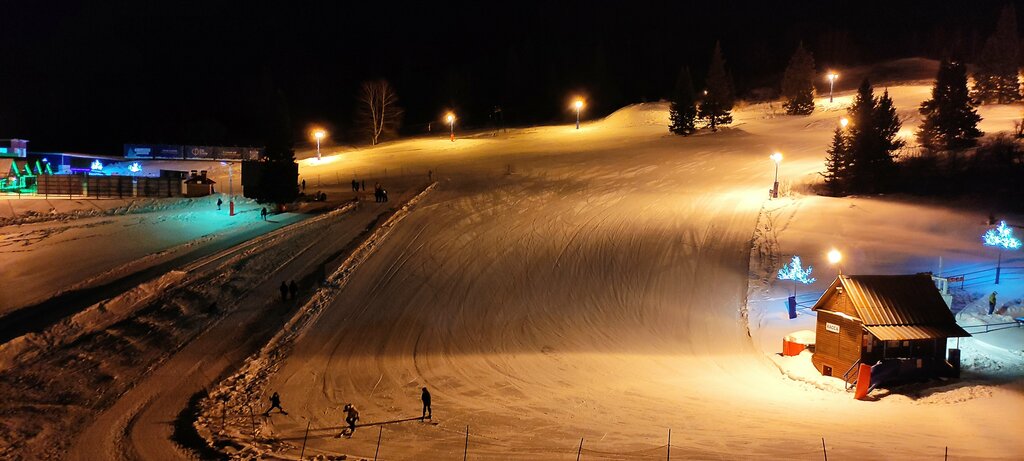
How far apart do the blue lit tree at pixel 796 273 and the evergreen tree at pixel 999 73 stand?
166ft

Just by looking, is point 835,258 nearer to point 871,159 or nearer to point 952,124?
point 871,159

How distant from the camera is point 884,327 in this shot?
63.5 feet

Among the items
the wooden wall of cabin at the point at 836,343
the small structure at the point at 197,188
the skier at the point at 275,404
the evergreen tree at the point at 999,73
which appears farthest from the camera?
the evergreen tree at the point at 999,73

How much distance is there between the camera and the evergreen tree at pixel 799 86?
67519 mm

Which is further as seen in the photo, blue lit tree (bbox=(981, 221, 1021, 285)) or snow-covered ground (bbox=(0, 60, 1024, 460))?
blue lit tree (bbox=(981, 221, 1021, 285))

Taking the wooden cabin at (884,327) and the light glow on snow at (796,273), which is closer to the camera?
the wooden cabin at (884,327)

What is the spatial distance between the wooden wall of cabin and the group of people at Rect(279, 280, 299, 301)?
58.2 feet

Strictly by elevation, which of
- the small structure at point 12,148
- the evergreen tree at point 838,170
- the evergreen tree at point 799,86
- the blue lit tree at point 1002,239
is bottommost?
the blue lit tree at point 1002,239

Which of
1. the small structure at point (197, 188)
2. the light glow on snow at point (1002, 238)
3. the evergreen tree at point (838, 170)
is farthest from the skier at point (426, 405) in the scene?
the small structure at point (197, 188)

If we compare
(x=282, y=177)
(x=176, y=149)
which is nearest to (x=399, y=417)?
(x=282, y=177)

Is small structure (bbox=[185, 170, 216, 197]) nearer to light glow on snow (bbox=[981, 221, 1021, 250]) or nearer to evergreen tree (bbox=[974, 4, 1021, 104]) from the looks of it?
light glow on snow (bbox=[981, 221, 1021, 250])

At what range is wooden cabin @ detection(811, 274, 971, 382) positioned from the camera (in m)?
19.3

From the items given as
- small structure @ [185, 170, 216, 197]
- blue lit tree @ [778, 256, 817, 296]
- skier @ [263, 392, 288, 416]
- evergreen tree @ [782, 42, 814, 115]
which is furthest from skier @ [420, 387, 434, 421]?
evergreen tree @ [782, 42, 814, 115]

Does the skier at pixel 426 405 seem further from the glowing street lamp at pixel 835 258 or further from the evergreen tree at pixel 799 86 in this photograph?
the evergreen tree at pixel 799 86
